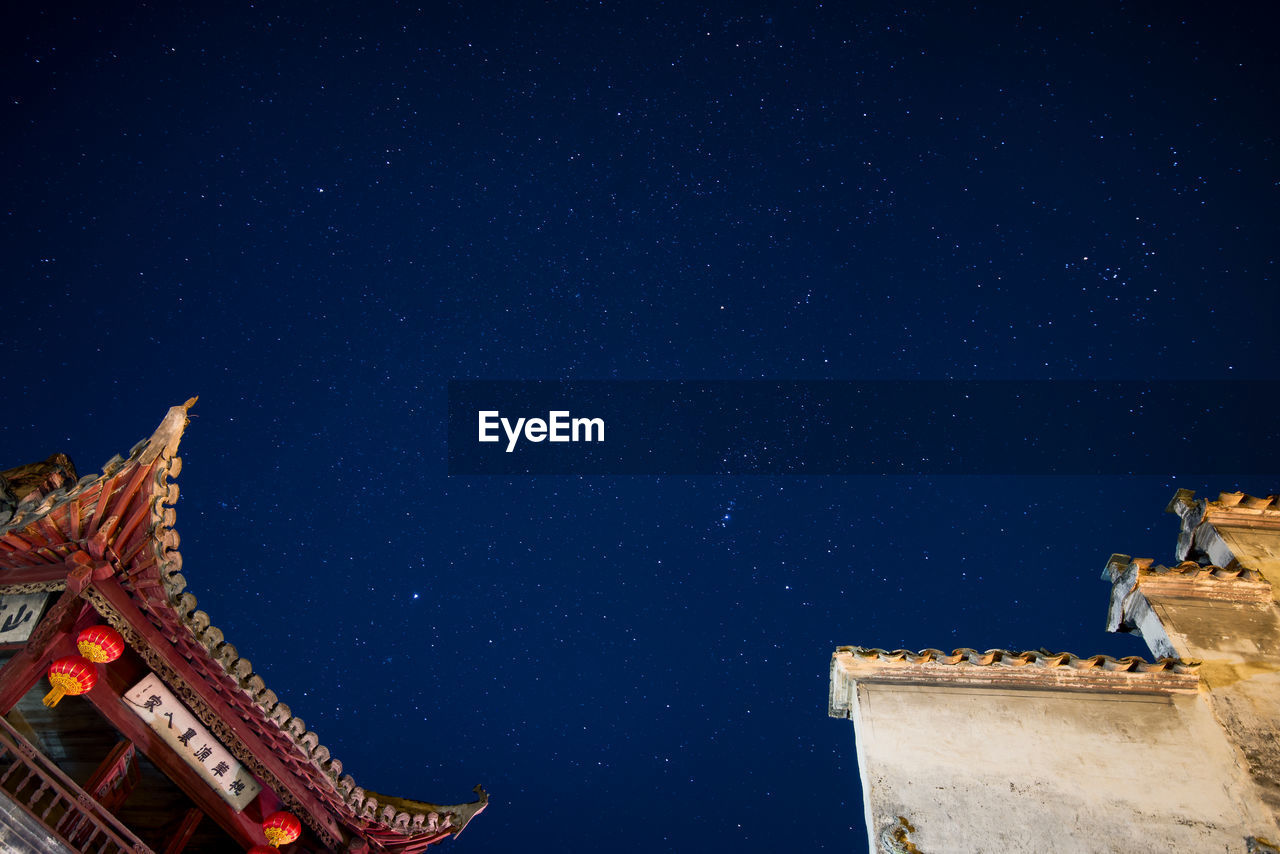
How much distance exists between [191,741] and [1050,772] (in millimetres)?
9168

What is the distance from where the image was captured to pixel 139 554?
21.1ft

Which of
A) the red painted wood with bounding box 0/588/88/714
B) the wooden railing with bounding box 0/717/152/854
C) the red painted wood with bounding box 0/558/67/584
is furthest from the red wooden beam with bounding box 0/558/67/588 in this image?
the wooden railing with bounding box 0/717/152/854

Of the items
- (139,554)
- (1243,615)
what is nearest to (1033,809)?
(1243,615)

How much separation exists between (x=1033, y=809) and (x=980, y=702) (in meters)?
1.18

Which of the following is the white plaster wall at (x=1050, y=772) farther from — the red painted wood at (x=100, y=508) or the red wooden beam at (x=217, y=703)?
the red painted wood at (x=100, y=508)

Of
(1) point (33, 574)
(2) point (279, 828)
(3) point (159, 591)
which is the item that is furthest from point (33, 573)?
(2) point (279, 828)

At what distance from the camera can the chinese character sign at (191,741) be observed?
6699 mm

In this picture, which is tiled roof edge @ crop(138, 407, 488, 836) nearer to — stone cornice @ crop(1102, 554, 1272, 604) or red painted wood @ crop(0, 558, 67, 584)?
red painted wood @ crop(0, 558, 67, 584)

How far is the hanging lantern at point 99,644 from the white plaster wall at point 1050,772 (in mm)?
7692

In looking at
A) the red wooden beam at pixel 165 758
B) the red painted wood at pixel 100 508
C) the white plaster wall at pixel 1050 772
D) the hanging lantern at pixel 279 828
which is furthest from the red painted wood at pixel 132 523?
the white plaster wall at pixel 1050 772

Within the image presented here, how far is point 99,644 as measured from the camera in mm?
6141

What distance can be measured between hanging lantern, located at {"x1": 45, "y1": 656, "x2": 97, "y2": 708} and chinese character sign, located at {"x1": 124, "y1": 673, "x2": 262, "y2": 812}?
21.5 inches

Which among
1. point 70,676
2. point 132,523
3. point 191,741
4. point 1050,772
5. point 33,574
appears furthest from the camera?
point 1050,772

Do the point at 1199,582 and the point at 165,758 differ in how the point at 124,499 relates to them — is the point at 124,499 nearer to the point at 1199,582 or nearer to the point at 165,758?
the point at 165,758
